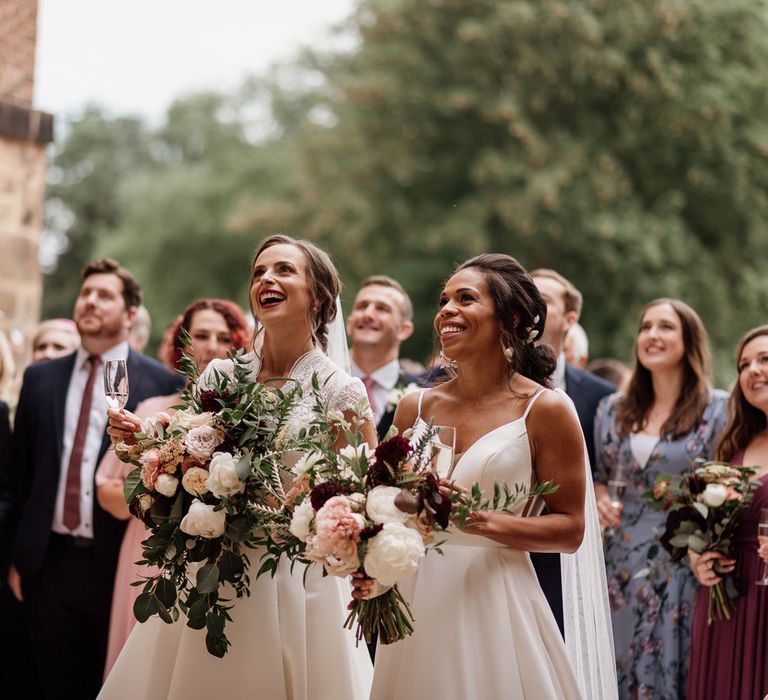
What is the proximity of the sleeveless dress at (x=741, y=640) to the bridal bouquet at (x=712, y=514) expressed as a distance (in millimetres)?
56

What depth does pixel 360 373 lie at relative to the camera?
6855mm

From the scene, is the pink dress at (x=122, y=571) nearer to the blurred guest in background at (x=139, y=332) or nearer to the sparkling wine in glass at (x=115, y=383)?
the sparkling wine in glass at (x=115, y=383)

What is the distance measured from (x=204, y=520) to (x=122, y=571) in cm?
225

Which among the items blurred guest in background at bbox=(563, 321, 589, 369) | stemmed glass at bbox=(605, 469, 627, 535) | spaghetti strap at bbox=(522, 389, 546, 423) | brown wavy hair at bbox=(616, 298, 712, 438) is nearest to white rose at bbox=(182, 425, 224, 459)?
spaghetti strap at bbox=(522, 389, 546, 423)

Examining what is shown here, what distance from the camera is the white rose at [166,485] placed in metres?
3.72

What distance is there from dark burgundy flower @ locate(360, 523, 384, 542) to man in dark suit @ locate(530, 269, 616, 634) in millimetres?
1977

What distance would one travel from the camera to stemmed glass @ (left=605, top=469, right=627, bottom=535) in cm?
595

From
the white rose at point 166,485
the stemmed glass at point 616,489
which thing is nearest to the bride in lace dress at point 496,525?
the white rose at point 166,485

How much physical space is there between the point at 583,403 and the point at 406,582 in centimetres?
296

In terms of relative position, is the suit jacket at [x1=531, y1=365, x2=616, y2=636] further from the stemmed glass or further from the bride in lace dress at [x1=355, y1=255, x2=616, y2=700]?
the bride in lace dress at [x1=355, y1=255, x2=616, y2=700]

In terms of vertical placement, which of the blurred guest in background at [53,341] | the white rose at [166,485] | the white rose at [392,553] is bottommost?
the white rose at [392,553]

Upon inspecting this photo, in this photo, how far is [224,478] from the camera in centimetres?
360

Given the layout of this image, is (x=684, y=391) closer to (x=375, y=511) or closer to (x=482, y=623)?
(x=482, y=623)

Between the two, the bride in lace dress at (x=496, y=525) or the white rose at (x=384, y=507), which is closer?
the white rose at (x=384, y=507)
